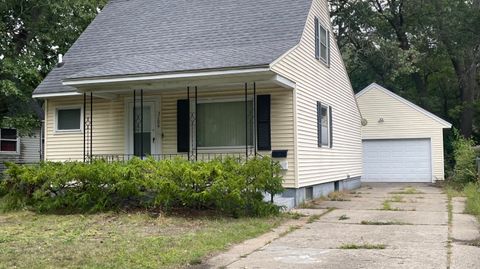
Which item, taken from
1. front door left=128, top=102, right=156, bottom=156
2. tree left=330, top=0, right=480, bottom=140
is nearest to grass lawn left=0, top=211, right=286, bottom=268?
front door left=128, top=102, right=156, bottom=156

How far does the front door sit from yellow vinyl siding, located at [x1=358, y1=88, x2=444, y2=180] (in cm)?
1230

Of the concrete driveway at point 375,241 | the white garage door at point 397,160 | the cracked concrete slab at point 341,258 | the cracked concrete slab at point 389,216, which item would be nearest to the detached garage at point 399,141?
the white garage door at point 397,160

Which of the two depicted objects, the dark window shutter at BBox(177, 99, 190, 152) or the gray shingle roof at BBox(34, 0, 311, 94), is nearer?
the gray shingle roof at BBox(34, 0, 311, 94)

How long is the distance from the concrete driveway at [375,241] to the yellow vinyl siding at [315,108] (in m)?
1.75

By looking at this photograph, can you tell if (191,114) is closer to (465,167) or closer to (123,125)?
(123,125)

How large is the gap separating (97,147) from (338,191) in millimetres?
7604

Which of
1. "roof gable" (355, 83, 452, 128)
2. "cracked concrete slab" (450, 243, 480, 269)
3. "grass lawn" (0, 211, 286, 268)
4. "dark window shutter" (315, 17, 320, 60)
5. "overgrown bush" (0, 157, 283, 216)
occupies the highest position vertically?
"dark window shutter" (315, 17, 320, 60)

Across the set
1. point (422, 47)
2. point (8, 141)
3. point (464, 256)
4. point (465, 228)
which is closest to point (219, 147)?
point (465, 228)

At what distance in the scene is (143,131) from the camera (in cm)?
1335

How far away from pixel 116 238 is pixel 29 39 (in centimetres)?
1340

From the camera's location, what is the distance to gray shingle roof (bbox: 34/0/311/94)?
37.7ft

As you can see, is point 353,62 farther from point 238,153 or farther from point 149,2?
point 238,153

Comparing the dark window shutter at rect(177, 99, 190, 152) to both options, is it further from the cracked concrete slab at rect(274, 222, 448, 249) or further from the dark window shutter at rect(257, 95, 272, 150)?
the cracked concrete slab at rect(274, 222, 448, 249)

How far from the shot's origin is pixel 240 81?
10945 mm
